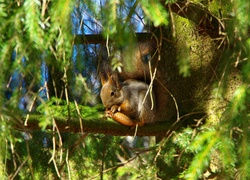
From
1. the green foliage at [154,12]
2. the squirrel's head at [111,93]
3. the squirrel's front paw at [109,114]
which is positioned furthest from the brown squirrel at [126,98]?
the green foliage at [154,12]

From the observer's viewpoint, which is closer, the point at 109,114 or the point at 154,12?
the point at 154,12

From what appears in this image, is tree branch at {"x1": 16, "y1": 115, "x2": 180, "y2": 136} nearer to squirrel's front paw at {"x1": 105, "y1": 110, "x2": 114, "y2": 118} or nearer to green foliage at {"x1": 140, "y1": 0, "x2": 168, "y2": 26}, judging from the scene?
squirrel's front paw at {"x1": 105, "y1": 110, "x2": 114, "y2": 118}

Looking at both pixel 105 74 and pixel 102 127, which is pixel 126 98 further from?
pixel 102 127

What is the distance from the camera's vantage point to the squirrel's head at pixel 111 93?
3.29 m

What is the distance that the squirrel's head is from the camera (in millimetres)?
3293

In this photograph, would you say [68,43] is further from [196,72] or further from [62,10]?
[196,72]

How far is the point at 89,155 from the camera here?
3178 mm

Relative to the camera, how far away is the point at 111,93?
3301mm

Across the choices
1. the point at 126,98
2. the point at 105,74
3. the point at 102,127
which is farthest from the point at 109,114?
the point at 105,74

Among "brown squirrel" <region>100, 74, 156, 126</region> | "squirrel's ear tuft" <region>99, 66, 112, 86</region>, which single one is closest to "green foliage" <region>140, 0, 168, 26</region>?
"brown squirrel" <region>100, 74, 156, 126</region>

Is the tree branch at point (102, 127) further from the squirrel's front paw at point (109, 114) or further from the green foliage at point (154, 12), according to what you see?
the green foliage at point (154, 12)

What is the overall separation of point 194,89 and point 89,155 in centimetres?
74

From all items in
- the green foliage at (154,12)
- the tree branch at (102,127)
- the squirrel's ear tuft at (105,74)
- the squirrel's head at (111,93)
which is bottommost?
the tree branch at (102,127)

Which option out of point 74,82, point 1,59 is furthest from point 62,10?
point 74,82
